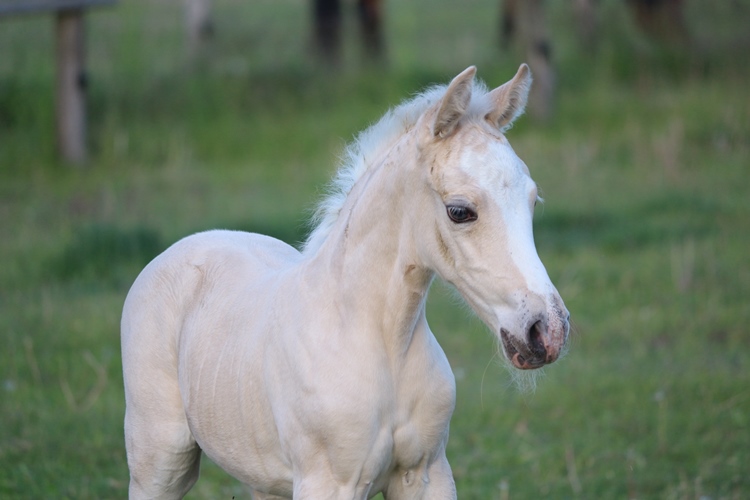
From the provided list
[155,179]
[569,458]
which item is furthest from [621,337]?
[155,179]

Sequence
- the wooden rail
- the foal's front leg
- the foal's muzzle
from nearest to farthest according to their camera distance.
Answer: the foal's muzzle
the foal's front leg
the wooden rail

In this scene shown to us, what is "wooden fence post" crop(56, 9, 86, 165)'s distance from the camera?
33.0 ft

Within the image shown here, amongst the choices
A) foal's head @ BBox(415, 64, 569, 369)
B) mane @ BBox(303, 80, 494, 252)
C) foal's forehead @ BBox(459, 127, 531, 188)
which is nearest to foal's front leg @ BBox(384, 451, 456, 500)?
foal's head @ BBox(415, 64, 569, 369)

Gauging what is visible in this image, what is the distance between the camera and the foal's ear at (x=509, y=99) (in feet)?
9.82

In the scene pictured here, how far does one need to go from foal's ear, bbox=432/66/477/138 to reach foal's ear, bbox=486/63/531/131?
136mm

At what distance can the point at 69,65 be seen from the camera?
10172 millimetres

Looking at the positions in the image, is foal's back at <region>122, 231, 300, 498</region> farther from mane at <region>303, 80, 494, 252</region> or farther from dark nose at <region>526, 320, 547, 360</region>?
dark nose at <region>526, 320, 547, 360</region>

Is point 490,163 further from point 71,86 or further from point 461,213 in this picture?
point 71,86

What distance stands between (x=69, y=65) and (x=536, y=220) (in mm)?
4822

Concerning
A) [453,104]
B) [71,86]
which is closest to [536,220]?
[71,86]

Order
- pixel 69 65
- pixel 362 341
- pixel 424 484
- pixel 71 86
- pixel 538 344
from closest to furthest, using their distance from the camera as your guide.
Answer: pixel 538 344, pixel 362 341, pixel 424 484, pixel 69 65, pixel 71 86

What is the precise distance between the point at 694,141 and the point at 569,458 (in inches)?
271

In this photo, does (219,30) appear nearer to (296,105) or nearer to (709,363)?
(296,105)

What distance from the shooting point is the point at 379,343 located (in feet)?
9.91
